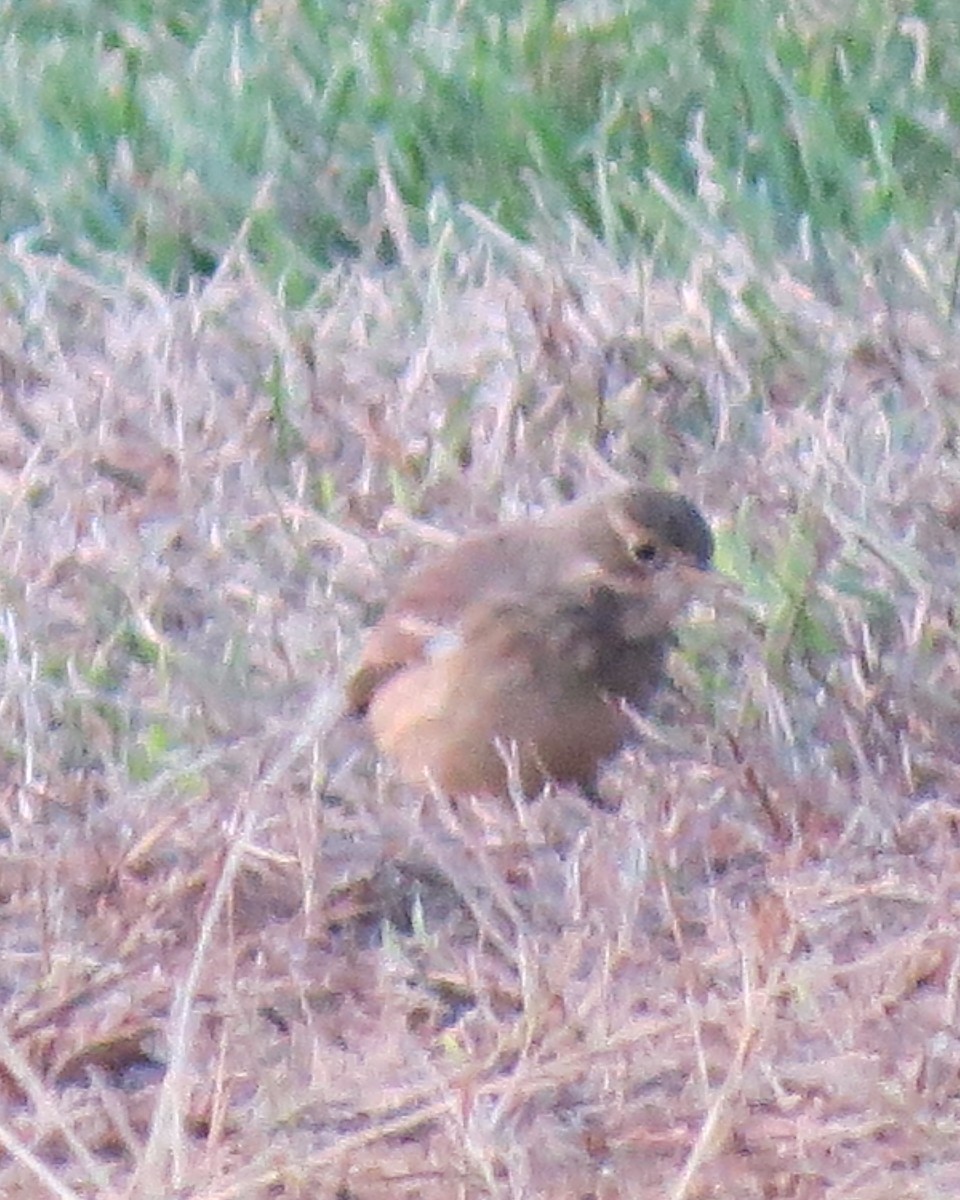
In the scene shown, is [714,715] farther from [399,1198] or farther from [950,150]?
[950,150]

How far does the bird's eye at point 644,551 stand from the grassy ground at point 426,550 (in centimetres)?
27

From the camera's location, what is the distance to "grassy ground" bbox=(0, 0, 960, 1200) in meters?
3.80

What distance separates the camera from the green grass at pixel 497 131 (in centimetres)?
716

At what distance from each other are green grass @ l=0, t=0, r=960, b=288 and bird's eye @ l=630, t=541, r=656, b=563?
1.74 meters

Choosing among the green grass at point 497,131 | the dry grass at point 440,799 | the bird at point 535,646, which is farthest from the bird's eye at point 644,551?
the green grass at point 497,131

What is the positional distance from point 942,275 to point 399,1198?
125 inches

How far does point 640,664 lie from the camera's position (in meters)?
5.03

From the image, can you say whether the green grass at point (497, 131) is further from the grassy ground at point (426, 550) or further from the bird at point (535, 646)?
the bird at point (535, 646)

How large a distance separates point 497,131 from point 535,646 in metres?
3.03

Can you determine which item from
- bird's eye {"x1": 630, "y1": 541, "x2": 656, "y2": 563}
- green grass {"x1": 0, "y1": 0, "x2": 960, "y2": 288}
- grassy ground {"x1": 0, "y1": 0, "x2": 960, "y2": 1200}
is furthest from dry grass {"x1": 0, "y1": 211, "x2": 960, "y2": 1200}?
green grass {"x1": 0, "y1": 0, "x2": 960, "y2": 288}

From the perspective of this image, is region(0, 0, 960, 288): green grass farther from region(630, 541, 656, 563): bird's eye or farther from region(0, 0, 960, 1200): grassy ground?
region(630, 541, 656, 563): bird's eye

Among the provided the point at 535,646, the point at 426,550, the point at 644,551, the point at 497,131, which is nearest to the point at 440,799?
the point at 535,646

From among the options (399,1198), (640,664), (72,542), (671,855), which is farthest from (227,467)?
(399,1198)

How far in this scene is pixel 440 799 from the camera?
14.3ft
